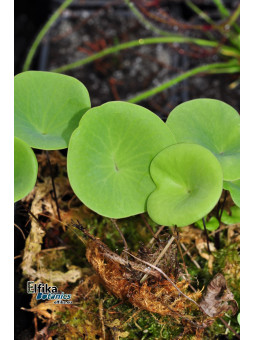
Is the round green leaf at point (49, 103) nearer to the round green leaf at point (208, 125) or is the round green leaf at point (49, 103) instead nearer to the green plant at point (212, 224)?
the round green leaf at point (208, 125)

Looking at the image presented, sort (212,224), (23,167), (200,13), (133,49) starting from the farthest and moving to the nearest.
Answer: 1. (133,49)
2. (200,13)
3. (212,224)
4. (23,167)

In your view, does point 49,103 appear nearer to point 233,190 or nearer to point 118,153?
point 118,153

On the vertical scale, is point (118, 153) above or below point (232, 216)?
above

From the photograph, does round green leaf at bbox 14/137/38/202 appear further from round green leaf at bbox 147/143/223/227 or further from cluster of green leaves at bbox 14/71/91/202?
round green leaf at bbox 147/143/223/227

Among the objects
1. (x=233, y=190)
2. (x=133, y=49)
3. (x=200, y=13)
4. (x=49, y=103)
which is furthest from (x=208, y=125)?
(x=133, y=49)

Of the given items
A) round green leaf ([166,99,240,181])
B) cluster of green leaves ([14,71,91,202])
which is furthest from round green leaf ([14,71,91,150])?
round green leaf ([166,99,240,181])

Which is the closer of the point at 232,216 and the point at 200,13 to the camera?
the point at 232,216

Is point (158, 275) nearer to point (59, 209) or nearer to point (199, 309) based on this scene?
point (199, 309)

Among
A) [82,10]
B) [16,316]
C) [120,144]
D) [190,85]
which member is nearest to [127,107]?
[120,144]
